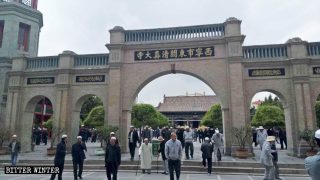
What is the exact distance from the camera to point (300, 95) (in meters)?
14.8

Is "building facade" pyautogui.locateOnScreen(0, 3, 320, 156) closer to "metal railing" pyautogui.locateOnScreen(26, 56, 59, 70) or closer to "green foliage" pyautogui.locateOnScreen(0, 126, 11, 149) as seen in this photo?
"metal railing" pyautogui.locateOnScreen(26, 56, 59, 70)

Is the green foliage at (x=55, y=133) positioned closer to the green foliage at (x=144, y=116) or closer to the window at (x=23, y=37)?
the window at (x=23, y=37)

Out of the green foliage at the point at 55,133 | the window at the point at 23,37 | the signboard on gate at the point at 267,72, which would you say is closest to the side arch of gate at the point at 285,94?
the signboard on gate at the point at 267,72

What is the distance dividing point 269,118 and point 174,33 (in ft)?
74.9

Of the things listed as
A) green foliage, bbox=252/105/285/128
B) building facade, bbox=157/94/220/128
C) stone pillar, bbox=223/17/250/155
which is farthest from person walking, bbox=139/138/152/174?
building facade, bbox=157/94/220/128

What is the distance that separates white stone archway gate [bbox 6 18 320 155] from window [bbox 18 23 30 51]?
2.86 m

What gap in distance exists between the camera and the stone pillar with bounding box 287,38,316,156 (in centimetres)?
1448

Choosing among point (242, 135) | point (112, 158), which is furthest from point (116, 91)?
point (112, 158)

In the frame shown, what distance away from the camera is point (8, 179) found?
9.82 meters

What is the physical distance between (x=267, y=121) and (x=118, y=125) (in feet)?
77.8

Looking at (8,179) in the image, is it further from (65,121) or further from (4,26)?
(4,26)

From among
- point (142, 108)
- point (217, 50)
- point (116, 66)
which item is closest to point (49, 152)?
point (116, 66)

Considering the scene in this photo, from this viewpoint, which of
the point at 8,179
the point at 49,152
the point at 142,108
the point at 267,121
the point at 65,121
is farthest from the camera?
the point at 142,108

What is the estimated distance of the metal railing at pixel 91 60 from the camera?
1795 centimetres
